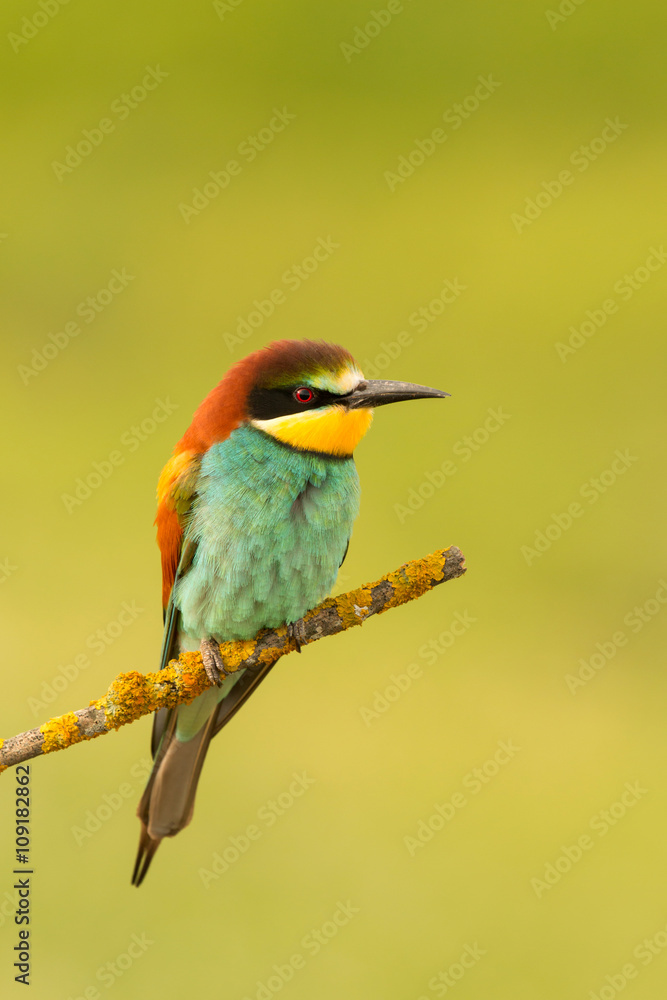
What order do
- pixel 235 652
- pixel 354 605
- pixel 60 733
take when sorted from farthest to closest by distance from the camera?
1. pixel 235 652
2. pixel 354 605
3. pixel 60 733

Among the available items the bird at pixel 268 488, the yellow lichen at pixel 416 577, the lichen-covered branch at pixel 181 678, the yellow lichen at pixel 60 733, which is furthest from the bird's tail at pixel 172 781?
the yellow lichen at pixel 416 577

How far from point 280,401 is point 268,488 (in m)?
0.16

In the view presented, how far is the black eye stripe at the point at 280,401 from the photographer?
5.17 feet

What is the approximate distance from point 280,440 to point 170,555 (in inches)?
13.2

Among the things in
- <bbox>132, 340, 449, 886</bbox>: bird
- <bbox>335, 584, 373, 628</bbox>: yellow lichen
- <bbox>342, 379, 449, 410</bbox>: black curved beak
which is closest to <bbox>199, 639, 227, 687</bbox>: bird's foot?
<bbox>132, 340, 449, 886</bbox>: bird

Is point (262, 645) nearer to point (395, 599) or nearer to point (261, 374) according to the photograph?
point (395, 599)

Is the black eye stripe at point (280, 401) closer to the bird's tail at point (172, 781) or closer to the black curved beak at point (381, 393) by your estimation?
the black curved beak at point (381, 393)

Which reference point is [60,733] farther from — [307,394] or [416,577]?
[307,394]

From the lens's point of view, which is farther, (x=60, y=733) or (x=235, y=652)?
(x=235, y=652)

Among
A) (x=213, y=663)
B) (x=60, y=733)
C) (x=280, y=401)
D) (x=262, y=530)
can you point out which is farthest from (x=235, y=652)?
(x=280, y=401)

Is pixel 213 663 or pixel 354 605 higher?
pixel 354 605

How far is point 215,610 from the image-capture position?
164cm

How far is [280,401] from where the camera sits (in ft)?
5.22

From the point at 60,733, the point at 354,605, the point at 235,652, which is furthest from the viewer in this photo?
the point at 235,652
